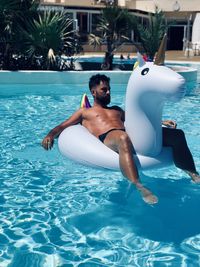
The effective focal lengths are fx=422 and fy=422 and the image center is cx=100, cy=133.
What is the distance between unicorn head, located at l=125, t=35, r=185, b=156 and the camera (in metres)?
4.00

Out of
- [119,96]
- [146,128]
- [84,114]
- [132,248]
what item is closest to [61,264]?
[132,248]

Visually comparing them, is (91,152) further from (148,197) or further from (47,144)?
(148,197)

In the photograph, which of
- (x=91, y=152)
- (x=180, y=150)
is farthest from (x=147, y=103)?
(x=91, y=152)

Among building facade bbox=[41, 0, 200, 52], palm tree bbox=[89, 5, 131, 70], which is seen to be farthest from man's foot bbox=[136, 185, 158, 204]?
building facade bbox=[41, 0, 200, 52]

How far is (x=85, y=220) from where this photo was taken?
4316 mm

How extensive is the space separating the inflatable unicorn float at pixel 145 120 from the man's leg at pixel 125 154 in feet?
0.25

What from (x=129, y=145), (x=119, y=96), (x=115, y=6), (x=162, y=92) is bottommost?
(x=119, y=96)

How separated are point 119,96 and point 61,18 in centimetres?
395

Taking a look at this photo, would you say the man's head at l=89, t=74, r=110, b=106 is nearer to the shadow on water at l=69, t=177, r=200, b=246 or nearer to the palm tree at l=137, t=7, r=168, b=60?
the shadow on water at l=69, t=177, r=200, b=246

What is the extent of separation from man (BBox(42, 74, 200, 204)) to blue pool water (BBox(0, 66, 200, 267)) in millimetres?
539

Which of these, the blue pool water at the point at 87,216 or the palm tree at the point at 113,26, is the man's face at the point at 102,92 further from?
the palm tree at the point at 113,26

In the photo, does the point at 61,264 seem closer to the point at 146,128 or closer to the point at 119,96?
the point at 146,128

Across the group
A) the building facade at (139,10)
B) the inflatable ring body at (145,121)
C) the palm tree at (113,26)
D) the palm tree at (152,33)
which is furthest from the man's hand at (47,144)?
the building facade at (139,10)

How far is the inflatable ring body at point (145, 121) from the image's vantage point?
397 centimetres
